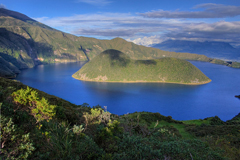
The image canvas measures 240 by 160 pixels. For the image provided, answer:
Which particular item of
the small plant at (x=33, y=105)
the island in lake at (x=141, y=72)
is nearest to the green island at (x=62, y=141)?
the small plant at (x=33, y=105)

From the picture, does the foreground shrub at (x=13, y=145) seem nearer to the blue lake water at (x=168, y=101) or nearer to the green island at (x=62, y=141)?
the green island at (x=62, y=141)

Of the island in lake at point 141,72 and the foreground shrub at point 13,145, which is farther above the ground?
the foreground shrub at point 13,145

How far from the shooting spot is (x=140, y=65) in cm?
18825

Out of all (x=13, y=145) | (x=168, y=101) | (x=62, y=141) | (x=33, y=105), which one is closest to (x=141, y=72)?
(x=168, y=101)

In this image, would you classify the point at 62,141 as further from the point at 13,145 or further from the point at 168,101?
the point at 168,101

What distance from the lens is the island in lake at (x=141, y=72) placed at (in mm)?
165125

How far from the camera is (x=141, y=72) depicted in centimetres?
17725

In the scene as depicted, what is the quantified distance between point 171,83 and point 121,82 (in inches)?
2201

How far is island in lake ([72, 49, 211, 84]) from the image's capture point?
165125 mm

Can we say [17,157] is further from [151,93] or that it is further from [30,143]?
[151,93]

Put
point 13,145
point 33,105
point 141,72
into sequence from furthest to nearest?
1. point 141,72
2. point 33,105
3. point 13,145

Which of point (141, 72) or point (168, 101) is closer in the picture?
point (168, 101)

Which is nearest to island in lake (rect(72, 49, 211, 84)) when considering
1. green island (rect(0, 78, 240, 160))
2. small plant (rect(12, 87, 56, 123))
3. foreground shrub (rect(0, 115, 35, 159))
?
small plant (rect(12, 87, 56, 123))

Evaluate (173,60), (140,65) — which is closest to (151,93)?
(140,65)
